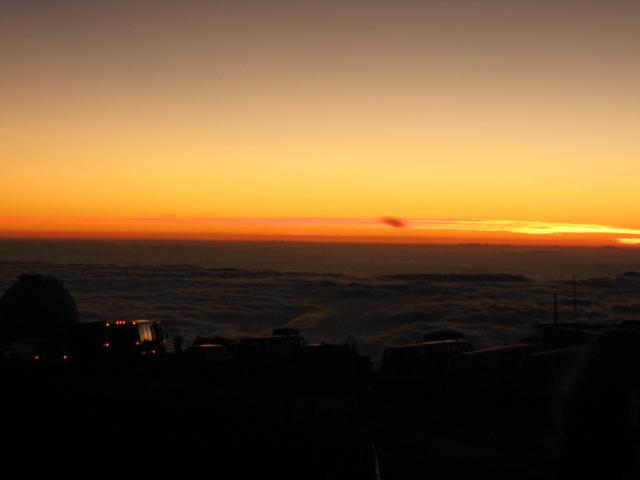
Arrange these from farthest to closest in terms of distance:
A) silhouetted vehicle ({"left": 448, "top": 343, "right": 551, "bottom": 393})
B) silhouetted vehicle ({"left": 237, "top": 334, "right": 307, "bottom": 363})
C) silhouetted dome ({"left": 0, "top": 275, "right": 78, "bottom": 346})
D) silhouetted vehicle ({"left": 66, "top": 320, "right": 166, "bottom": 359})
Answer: silhouetted dome ({"left": 0, "top": 275, "right": 78, "bottom": 346})
silhouetted vehicle ({"left": 237, "top": 334, "right": 307, "bottom": 363})
silhouetted vehicle ({"left": 66, "top": 320, "right": 166, "bottom": 359})
silhouetted vehicle ({"left": 448, "top": 343, "right": 551, "bottom": 393})

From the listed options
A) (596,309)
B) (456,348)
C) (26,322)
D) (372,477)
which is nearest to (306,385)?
(456,348)

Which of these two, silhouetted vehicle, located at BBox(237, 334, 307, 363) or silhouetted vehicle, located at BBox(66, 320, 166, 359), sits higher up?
silhouetted vehicle, located at BBox(66, 320, 166, 359)

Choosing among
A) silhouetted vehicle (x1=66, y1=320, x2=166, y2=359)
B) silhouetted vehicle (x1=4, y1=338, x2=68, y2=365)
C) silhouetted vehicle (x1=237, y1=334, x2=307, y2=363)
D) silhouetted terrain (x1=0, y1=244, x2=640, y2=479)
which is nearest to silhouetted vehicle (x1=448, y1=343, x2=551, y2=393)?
silhouetted terrain (x1=0, y1=244, x2=640, y2=479)

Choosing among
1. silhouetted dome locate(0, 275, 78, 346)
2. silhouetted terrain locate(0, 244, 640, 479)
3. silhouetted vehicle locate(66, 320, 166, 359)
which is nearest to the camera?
silhouetted terrain locate(0, 244, 640, 479)

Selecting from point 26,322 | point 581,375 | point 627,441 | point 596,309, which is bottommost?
point 596,309

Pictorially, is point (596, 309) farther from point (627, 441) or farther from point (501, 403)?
point (627, 441)

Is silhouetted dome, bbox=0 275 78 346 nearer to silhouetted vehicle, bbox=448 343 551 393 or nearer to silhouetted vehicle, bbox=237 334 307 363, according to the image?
silhouetted vehicle, bbox=237 334 307 363

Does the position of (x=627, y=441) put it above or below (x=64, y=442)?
above
